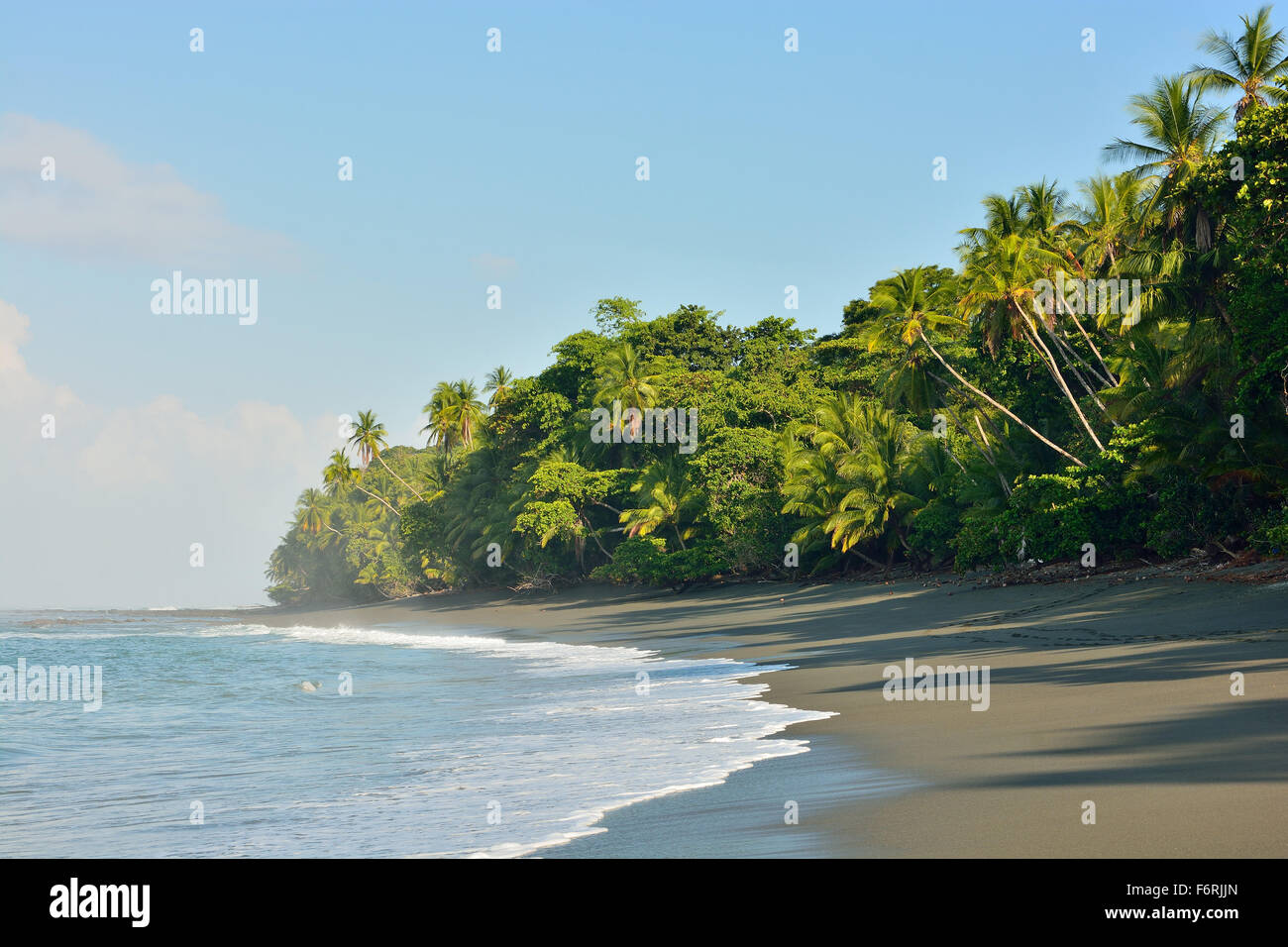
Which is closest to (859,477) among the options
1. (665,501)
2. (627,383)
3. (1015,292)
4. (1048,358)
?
(1048,358)

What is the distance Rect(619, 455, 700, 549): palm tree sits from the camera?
1635 inches

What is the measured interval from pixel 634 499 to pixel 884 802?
42497mm

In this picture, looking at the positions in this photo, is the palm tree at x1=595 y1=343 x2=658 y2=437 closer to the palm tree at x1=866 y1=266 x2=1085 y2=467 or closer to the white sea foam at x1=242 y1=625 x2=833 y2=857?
the palm tree at x1=866 y1=266 x2=1085 y2=467

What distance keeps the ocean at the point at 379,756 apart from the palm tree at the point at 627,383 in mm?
26624

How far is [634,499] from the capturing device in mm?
48562

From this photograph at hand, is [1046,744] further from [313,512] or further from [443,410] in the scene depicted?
[313,512]

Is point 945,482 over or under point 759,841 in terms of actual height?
over

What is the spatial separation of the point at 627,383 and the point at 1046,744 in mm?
40123

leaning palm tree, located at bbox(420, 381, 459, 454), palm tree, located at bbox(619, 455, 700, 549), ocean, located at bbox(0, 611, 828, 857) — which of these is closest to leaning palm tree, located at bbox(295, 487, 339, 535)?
leaning palm tree, located at bbox(420, 381, 459, 454)

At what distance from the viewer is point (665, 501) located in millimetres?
41625

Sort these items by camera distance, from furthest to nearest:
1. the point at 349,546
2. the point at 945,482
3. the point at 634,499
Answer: the point at 349,546, the point at 634,499, the point at 945,482

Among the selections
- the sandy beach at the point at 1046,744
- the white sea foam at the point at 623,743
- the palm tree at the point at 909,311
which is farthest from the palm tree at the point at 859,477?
the white sea foam at the point at 623,743
